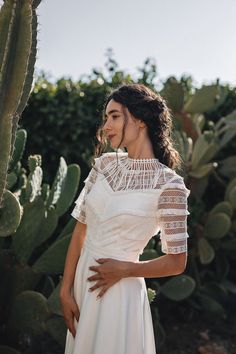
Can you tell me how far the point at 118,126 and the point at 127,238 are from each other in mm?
470

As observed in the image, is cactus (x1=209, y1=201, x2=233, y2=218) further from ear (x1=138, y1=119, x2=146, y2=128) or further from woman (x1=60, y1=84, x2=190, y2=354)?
ear (x1=138, y1=119, x2=146, y2=128)

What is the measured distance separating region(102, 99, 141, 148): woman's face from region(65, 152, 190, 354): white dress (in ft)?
0.36

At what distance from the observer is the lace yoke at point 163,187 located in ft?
7.14

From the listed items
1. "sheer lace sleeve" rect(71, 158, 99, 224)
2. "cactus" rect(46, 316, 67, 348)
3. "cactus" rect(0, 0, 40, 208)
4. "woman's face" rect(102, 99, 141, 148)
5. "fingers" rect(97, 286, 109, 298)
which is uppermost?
"cactus" rect(0, 0, 40, 208)

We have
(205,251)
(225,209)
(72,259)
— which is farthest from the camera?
(225,209)

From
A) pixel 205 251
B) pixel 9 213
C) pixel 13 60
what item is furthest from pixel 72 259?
pixel 205 251

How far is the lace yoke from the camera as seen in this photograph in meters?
2.18

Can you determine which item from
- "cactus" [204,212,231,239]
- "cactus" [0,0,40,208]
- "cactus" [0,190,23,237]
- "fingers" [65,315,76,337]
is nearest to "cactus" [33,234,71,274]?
"cactus" [0,190,23,237]

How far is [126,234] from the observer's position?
2.23 meters

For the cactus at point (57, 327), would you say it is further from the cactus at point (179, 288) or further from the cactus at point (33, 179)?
the cactus at point (179, 288)

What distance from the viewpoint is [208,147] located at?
4.59 metres

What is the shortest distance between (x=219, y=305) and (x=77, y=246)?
2425 mm

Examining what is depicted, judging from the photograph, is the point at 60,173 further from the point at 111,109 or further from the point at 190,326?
the point at 190,326

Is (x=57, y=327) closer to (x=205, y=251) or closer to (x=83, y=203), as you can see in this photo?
(x=83, y=203)
